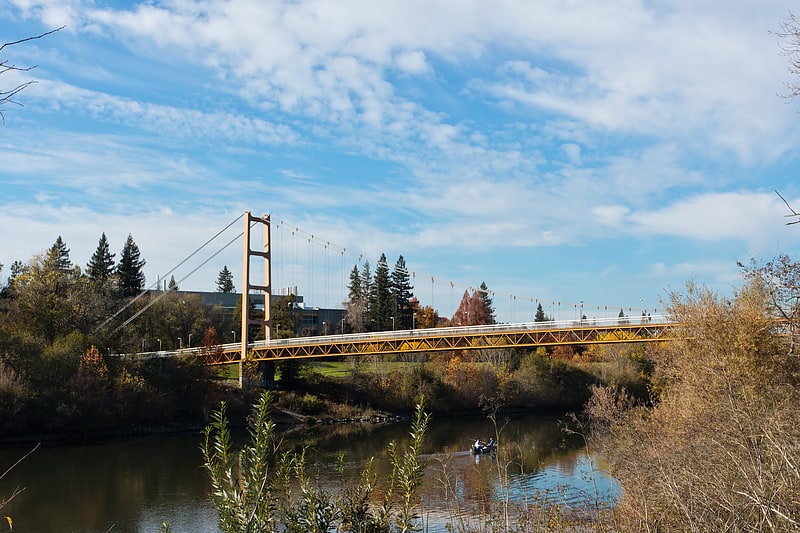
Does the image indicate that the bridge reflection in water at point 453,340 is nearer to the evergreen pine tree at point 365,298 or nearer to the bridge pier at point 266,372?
the bridge pier at point 266,372

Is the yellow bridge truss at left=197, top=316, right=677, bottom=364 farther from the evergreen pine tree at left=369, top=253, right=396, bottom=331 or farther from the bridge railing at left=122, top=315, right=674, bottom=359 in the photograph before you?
the evergreen pine tree at left=369, top=253, right=396, bottom=331

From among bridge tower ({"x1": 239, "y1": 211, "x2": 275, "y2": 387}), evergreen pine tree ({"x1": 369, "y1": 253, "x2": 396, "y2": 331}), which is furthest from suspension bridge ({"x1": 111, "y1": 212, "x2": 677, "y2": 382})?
evergreen pine tree ({"x1": 369, "y1": 253, "x2": 396, "y2": 331})

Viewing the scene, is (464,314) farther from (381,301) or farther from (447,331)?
(447,331)

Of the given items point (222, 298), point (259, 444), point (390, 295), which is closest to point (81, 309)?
point (390, 295)

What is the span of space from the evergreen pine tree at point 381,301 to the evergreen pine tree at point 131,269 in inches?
1053

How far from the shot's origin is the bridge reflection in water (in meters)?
44.7

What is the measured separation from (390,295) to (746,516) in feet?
258

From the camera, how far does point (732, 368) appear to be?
19312mm

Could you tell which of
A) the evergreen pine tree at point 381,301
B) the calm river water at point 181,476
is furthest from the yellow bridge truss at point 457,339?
the evergreen pine tree at point 381,301

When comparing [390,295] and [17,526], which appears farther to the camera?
[390,295]

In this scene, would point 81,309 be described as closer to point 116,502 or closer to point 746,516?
point 116,502

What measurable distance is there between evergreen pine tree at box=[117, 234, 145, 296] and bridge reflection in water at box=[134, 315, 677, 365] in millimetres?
27360

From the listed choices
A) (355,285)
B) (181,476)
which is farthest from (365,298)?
(181,476)

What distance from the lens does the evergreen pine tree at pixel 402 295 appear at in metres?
82.8
